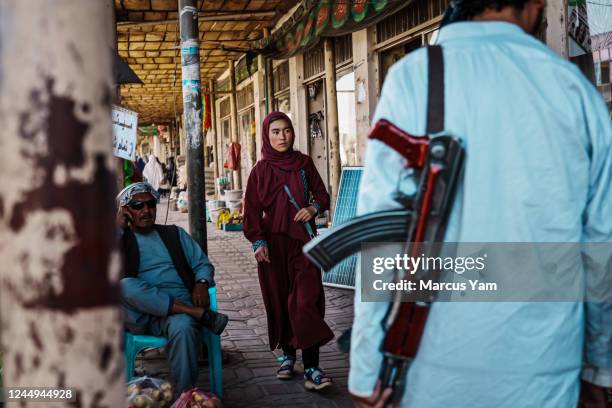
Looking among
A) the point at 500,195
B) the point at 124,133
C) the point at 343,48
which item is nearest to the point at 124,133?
the point at 124,133

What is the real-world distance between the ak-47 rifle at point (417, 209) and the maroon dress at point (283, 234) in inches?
105

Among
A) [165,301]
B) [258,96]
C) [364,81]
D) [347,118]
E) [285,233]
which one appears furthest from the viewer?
[258,96]

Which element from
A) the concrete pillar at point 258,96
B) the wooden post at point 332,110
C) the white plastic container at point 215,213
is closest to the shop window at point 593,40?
the wooden post at point 332,110

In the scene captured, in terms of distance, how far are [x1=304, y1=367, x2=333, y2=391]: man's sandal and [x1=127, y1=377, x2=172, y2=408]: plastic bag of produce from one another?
0.99 m

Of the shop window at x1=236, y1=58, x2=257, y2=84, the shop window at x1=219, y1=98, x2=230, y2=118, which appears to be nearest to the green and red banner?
the shop window at x1=236, y1=58, x2=257, y2=84

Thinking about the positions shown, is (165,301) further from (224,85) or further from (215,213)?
(224,85)

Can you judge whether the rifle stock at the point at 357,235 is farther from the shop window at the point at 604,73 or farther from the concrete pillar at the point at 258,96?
the concrete pillar at the point at 258,96

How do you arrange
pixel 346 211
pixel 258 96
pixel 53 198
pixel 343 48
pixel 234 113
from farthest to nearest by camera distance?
1. pixel 234 113
2. pixel 258 96
3. pixel 343 48
4. pixel 346 211
5. pixel 53 198

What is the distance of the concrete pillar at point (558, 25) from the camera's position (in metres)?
4.38

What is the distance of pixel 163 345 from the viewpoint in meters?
3.87

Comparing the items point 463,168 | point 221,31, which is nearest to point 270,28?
point 221,31

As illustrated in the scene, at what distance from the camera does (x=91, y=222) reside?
1.05 meters

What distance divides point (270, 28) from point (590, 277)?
12.2 meters

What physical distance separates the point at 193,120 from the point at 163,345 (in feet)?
5.52
